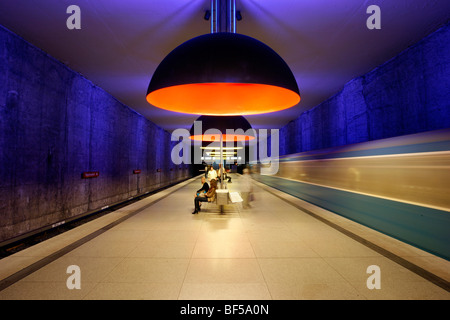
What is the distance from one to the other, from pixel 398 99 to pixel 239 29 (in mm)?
4365

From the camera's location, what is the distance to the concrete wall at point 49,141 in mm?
5340

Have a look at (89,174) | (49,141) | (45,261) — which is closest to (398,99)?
(45,261)

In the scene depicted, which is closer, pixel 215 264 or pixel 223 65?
pixel 223 65

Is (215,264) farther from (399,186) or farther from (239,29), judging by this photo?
(239,29)

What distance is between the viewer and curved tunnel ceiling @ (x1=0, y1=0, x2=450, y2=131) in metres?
4.34

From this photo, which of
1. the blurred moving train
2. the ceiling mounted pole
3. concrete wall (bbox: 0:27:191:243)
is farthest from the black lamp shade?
concrete wall (bbox: 0:27:191:243)

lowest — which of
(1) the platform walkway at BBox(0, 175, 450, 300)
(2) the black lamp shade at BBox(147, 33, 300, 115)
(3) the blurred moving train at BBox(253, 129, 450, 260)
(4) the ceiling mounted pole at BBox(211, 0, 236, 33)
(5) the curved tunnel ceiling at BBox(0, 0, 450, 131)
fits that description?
(1) the platform walkway at BBox(0, 175, 450, 300)

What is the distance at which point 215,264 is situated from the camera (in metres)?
3.52

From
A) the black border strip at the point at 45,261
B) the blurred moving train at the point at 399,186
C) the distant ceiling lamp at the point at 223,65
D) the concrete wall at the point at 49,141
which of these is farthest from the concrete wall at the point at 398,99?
the concrete wall at the point at 49,141

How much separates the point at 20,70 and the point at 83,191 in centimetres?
435

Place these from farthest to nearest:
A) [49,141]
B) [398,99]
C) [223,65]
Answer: [49,141]
[398,99]
[223,65]

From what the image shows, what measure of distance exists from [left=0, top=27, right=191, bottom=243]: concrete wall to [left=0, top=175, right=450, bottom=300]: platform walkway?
1.77 meters

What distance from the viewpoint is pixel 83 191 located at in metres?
8.62

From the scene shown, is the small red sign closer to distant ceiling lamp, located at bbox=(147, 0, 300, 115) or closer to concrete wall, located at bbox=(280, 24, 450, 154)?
distant ceiling lamp, located at bbox=(147, 0, 300, 115)
